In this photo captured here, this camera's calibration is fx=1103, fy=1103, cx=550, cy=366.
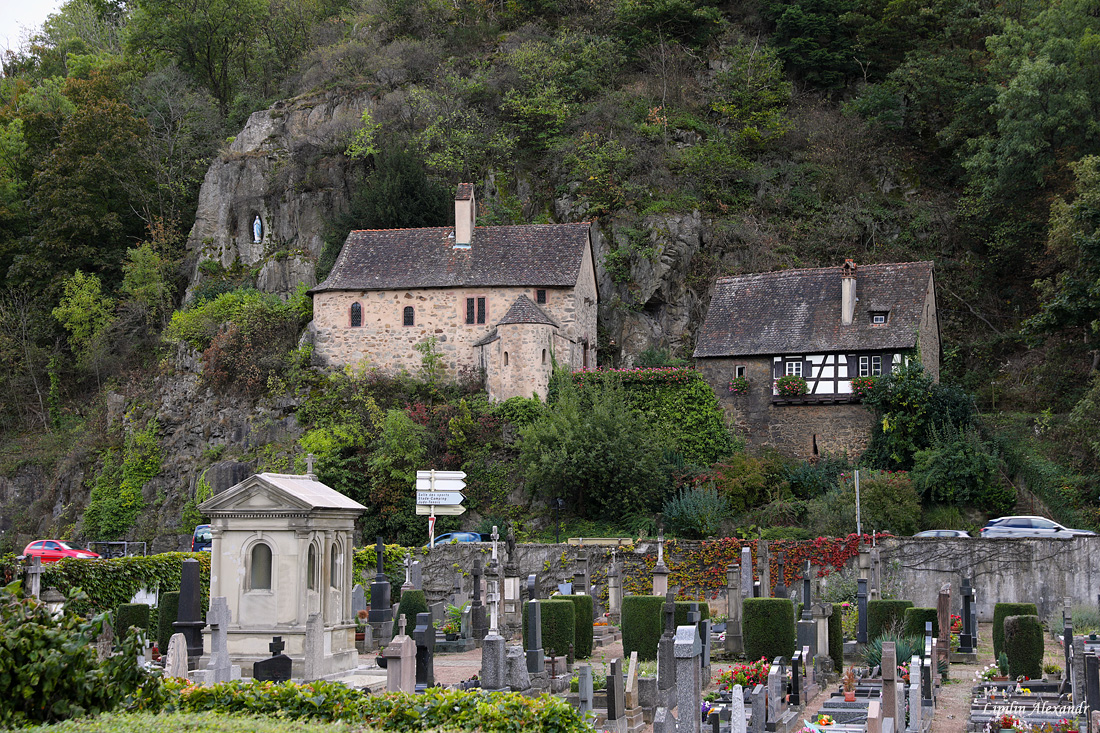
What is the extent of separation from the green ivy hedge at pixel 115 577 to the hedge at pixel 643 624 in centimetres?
852

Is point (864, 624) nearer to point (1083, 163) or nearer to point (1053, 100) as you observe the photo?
point (1083, 163)

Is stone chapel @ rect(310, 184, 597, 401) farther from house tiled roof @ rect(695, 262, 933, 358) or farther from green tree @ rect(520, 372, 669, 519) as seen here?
house tiled roof @ rect(695, 262, 933, 358)

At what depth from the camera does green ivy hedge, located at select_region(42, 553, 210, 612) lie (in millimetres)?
22312

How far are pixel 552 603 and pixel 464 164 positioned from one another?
31.5 m

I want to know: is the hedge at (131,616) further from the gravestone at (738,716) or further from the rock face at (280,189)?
the rock face at (280,189)

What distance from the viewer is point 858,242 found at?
46562 mm

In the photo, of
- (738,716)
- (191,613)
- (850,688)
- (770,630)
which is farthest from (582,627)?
(738,716)

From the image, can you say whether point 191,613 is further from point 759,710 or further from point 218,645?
point 759,710

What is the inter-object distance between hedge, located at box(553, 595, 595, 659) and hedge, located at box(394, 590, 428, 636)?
3.43 meters

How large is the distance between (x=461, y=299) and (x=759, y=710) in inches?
1148

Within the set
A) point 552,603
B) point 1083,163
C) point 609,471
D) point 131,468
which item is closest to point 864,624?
point 552,603

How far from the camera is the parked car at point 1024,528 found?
29.6 metres

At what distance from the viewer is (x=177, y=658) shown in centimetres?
1370

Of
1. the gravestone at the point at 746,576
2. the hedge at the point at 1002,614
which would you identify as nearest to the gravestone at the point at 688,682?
the hedge at the point at 1002,614
